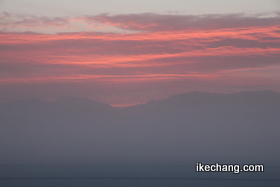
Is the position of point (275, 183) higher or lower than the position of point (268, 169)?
lower

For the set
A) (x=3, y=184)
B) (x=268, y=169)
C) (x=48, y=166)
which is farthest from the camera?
(x=48, y=166)

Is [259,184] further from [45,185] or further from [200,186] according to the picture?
[45,185]

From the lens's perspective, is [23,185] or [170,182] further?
[170,182]

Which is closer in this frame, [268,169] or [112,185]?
[112,185]

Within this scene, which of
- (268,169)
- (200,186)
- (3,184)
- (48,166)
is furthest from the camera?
(48,166)

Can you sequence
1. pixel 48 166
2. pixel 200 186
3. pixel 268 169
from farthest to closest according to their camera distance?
pixel 48 166 → pixel 268 169 → pixel 200 186

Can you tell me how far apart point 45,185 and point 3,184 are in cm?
264

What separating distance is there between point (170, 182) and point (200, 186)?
2705 mm

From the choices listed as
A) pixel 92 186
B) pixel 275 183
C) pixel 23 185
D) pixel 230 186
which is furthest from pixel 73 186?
pixel 275 183

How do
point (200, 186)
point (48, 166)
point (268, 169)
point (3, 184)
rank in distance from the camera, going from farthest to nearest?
point (48, 166)
point (268, 169)
point (3, 184)
point (200, 186)

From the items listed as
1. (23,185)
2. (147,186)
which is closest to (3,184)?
(23,185)

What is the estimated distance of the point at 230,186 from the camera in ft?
58.5

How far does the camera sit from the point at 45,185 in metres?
18.2

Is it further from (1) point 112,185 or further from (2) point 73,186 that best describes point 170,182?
(2) point 73,186
